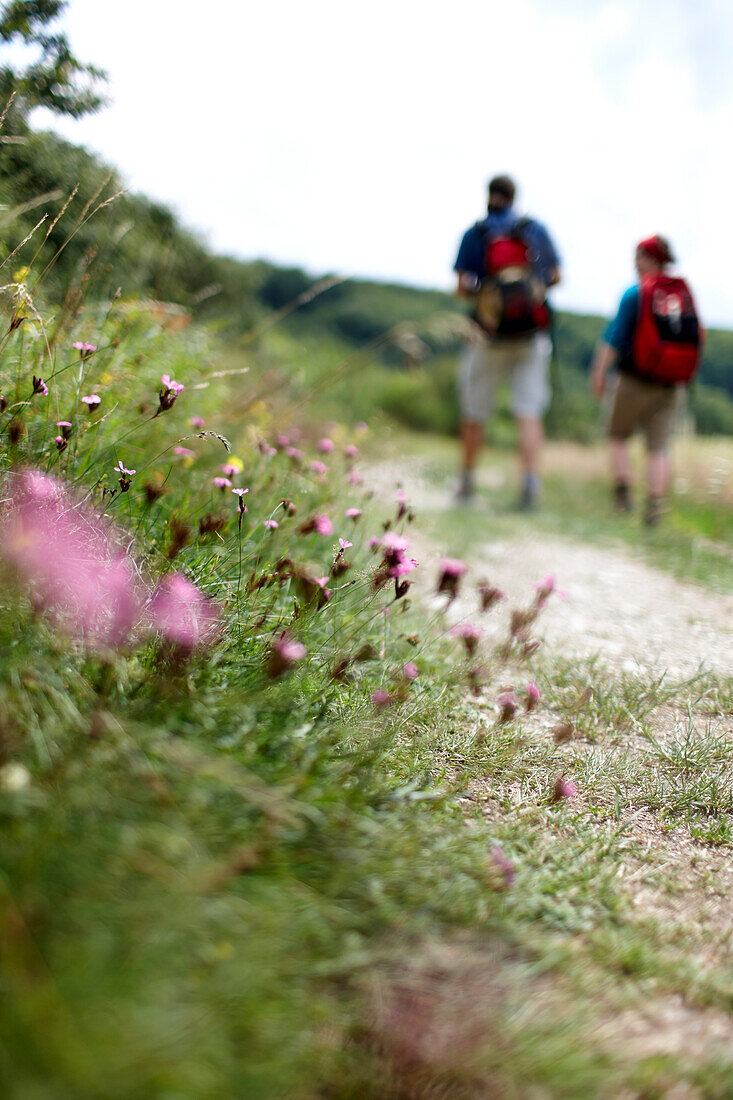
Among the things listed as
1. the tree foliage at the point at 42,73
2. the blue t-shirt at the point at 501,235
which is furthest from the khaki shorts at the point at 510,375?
the tree foliage at the point at 42,73

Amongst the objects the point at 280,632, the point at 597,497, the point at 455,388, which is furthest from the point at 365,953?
the point at 455,388

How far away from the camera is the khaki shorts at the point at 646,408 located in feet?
15.7

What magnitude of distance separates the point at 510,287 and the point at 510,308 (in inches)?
5.1

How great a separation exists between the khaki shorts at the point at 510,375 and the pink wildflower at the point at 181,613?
3747 millimetres

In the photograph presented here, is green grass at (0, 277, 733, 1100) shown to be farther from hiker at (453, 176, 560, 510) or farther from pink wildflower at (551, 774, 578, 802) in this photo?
hiker at (453, 176, 560, 510)

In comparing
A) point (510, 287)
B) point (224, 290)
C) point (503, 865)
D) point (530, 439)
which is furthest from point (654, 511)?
point (224, 290)

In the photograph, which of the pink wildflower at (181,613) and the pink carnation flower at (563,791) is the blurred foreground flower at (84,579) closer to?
the pink wildflower at (181,613)

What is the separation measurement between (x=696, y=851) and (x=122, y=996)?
1.16 metres

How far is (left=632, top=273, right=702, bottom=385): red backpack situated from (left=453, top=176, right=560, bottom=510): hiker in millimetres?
636

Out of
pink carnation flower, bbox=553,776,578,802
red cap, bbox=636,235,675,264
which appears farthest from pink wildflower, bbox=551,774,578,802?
red cap, bbox=636,235,675,264

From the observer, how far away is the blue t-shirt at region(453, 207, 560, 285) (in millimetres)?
4586

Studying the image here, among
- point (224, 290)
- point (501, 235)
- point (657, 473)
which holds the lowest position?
point (657, 473)

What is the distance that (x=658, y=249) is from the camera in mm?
4617

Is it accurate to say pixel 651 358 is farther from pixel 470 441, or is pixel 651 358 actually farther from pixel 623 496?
pixel 470 441
